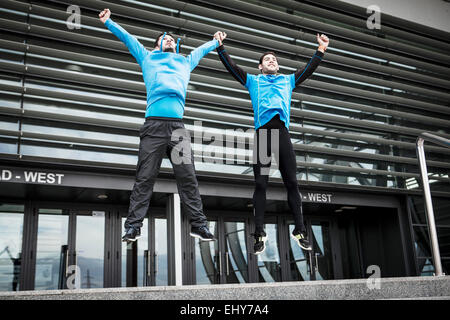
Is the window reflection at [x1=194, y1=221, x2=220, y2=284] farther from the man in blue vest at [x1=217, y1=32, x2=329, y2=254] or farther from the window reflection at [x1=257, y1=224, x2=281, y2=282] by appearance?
the man in blue vest at [x1=217, y1=32, x2=329, y2=254]

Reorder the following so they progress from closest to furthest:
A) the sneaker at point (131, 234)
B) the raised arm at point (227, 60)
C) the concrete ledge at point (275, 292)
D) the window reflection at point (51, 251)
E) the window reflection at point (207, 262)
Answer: the concrete ledge at point (275, 292), the sneaker at point (131, 234), the raised arm at point (227, 60), the window reflection at point (51, 251), the window reflection at point (207, 262)

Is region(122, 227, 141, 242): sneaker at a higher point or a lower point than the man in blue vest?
lower

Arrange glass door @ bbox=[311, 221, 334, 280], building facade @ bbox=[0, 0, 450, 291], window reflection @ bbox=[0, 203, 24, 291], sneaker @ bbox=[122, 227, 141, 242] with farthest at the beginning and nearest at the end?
glass door @ bbox=[311, 221, 334, 280]
window reflection @ bbox=[0, 203, 24, 291]
building facade @ bbox=[0, 0, 450, 291]
sneaker @ bbox=[122, 227, 141, 242]

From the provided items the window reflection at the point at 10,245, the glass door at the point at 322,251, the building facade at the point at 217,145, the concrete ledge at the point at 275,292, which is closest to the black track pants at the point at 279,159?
the concrete ledge at the point at 275,292

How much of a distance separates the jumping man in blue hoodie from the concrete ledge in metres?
0.93

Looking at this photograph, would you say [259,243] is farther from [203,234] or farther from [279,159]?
[279,159]

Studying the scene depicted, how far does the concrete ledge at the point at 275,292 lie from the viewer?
8.86 feet

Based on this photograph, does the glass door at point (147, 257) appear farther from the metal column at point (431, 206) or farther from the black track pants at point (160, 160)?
the metal column at point (431, 206)

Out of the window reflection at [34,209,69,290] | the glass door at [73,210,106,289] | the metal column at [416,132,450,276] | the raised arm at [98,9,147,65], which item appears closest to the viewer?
the raised arm at [98,9,147,65]

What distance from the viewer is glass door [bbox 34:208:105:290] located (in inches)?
276

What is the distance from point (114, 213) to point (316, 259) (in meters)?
4.00

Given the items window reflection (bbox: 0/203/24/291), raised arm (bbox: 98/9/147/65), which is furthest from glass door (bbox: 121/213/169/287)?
raised arm (bbox: 98/9/147/65)
